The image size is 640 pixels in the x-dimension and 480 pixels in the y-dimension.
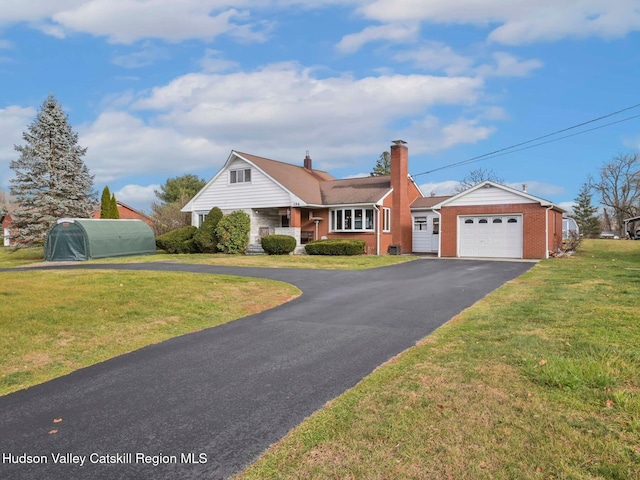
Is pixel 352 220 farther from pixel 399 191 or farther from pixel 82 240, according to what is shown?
pixel 82 240

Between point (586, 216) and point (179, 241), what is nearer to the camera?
point (179, 241)

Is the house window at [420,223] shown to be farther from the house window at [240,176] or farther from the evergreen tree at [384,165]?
the evergreen tree at [384,165]

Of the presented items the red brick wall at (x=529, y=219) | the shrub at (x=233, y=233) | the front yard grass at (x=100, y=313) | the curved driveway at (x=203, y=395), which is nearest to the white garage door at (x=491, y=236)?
the red brick wall at (x=529, y=219)

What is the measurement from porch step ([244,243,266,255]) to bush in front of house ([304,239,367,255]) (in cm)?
387

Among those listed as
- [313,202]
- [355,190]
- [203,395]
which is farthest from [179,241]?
[203,395]

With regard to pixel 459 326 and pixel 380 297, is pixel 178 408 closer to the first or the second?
pixel 459 326

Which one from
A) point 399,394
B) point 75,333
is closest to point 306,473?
point 399,394

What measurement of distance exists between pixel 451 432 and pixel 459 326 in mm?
4004

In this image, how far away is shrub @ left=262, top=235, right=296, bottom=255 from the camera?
25.9m

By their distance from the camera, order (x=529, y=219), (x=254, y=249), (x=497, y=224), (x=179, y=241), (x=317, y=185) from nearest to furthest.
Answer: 1. (x=529, y=219)
2. (x=497, y=224)
3. (x=254, y=249)
4. (x=179, y=241)
5. (x=317, y=185)

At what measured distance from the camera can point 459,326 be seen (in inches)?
289

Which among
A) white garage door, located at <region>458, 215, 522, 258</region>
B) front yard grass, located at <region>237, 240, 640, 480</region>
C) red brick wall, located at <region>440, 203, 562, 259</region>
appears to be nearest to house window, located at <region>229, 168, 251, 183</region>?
red brick wall, located at <region>440, 203, 562, 259</region>

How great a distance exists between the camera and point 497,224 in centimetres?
2344

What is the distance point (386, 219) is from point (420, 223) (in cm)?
267
